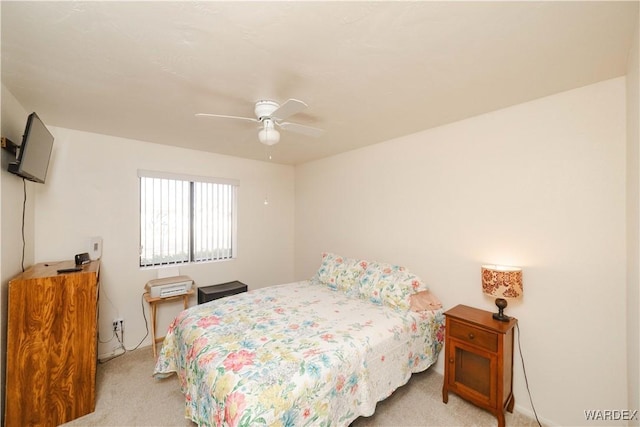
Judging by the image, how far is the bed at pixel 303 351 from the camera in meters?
1.42

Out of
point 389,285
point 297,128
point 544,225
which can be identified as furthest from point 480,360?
point 297,128

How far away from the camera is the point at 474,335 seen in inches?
80.5

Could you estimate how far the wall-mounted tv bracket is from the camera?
6.00 ft

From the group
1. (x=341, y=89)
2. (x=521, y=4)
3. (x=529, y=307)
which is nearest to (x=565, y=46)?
(x=521, y=4)

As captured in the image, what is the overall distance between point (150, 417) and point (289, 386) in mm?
1439

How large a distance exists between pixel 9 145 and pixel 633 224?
404cm

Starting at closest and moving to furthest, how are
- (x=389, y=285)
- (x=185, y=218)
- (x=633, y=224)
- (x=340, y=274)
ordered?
(x=633, y=224) < (x=389, y=285) < (x=340, y=274) < (x=185, y=218)

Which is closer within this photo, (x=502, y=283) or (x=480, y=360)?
(x=502, y=283)

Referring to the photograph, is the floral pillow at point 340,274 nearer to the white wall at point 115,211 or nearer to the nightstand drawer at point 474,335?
the nightstand drawer at point 474,335

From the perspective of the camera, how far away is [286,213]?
4551 mm

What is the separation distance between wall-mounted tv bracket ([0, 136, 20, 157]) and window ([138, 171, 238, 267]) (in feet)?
3.73

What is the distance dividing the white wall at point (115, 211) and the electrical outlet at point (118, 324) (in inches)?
1.8

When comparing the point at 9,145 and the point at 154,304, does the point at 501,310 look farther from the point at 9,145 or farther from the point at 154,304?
the point at 9,145

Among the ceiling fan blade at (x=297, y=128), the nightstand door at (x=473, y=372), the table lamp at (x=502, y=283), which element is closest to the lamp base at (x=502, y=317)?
the table lamp at (x=502, y=283)
